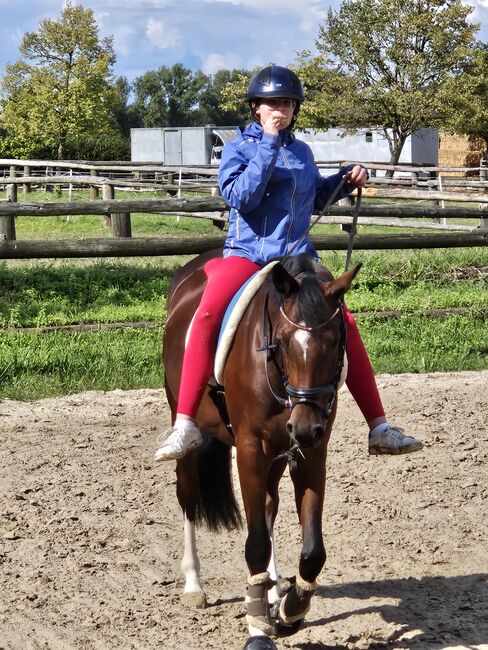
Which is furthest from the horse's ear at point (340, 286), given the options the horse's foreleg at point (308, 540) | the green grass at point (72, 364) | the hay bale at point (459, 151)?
the hay bale at point (459, 151)

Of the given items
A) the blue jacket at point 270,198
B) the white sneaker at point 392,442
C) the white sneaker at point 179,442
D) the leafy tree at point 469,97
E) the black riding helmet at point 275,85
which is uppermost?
the leafy tree at point 469,97

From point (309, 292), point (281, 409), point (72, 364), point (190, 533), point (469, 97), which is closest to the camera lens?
point (309, 292)

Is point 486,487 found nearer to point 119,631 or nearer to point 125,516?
point 125,516

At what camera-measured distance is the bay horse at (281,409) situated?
3.34m

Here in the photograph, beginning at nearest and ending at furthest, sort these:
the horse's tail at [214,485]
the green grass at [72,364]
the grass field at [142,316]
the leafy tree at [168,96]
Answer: the horse's tail at [214,485] < the green grass at [72,364] < the grass field at [142,316] < the leafy tree at [168,96]

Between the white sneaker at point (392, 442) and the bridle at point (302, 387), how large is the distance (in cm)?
70

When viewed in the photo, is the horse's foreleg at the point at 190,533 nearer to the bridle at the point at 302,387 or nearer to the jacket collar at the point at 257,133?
the bridle at the point at 302,387

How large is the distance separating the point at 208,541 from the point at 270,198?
85.1 inches

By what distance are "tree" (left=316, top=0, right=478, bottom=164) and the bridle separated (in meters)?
37.2

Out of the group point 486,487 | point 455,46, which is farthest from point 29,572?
point 455,46

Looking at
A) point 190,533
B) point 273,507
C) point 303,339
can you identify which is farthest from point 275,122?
point 190,533

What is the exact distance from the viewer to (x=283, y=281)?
3.46 m

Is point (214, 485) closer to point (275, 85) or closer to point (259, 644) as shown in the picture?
point (259, 644)

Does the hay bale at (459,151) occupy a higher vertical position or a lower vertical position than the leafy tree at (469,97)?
lower
